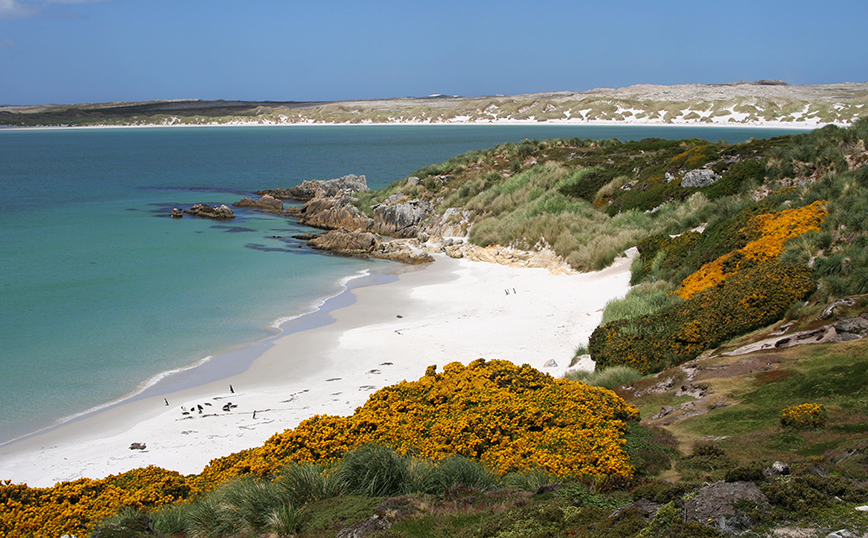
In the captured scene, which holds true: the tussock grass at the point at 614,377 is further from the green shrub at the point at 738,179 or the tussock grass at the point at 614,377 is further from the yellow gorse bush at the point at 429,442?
the green shrub at the point at 738,179

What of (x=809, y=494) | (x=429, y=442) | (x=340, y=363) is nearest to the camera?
(x=809, y=494)

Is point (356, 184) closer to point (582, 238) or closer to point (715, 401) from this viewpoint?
point (582, 238)

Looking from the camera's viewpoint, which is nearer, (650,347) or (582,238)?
(650,347)

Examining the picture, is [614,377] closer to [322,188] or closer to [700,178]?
[700,178]

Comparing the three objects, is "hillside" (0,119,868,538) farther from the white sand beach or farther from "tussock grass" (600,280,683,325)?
the white sand beach

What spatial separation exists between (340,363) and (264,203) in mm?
31210

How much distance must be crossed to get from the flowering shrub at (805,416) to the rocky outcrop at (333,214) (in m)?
28.1

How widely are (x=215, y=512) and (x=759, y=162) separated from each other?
21975 mm

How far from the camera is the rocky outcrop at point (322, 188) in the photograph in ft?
140

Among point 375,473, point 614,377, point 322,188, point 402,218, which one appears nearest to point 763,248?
point 614,377

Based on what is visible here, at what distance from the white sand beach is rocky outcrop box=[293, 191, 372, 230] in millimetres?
13136

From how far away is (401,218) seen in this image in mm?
32375

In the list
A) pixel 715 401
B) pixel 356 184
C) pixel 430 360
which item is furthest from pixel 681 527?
pixel 356 184

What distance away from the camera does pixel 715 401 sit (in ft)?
25.0
